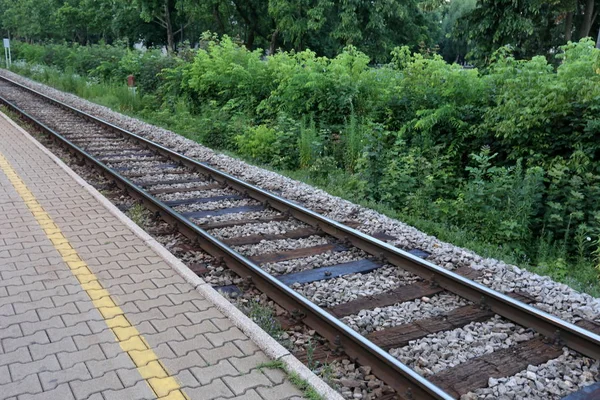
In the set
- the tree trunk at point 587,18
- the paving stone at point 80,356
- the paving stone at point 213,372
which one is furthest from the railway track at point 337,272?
the tree trunk at point 587,18

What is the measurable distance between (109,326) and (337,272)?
7.83 feet

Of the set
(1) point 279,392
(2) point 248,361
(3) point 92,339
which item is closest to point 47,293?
(3) point 92,339

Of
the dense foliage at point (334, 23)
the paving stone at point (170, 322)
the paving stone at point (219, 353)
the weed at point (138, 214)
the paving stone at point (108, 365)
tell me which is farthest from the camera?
the dense foliage at point (334, 23)

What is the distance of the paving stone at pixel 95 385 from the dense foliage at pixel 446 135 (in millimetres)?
4994

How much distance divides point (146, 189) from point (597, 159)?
22.3ft

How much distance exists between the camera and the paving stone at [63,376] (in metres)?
3.77

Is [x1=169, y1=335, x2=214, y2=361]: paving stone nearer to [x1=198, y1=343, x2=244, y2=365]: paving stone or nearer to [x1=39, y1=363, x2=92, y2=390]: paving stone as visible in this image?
[x1=198, y1=343, x2=244, y2=365]: paving stone

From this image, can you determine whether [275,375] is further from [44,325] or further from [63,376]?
[44,325]

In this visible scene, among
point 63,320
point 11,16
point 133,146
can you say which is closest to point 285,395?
point 63,320

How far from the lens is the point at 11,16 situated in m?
68.0

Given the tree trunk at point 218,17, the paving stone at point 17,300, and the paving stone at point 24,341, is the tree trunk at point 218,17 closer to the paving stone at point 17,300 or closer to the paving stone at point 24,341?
the paving stone at point 17,300

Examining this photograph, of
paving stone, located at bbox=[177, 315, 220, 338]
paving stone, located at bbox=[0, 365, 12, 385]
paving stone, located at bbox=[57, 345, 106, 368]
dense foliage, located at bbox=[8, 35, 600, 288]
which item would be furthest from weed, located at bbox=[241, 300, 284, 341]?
dense foliage, located at bbox=[8, 35, 600, 288]

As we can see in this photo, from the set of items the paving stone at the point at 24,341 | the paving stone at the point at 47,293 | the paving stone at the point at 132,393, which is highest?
the paving stone at the point at 132,393

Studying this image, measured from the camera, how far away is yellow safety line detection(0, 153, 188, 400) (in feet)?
12.5
